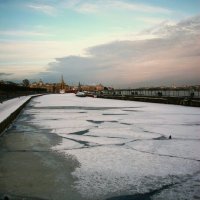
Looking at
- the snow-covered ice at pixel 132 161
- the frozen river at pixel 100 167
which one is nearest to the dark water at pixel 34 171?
the frozen river at pixel 100 167

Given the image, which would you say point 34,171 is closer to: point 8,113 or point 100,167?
point 100,167

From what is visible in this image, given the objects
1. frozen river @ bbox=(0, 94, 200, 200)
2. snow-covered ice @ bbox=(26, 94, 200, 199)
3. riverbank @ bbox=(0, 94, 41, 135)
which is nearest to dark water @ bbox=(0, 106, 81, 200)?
frozen river @ bbox=(0, 94, 200, 200)

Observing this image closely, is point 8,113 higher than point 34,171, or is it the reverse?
point 8,113

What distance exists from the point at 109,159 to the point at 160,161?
3.11 feet

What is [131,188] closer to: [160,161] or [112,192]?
[112,192]

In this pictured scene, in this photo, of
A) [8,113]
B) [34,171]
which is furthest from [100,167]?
[8,113]

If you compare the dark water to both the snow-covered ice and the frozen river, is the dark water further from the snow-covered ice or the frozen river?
the snow-covered ice

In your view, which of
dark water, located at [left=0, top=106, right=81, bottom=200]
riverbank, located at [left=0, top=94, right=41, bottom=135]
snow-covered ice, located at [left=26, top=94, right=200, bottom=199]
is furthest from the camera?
riverbank, located at [left=0, top=94, right=41, bottom=135]

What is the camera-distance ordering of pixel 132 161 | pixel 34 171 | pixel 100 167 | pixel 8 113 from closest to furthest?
pixel 34 171, pixel 100 167, pixel 132 161, pixel 8 113

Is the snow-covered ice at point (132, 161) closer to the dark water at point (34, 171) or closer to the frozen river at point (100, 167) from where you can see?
the frozen river at point (100, 167)

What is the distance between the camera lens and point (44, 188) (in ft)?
15.1

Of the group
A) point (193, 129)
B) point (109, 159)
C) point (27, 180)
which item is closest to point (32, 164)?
point (27, 180)

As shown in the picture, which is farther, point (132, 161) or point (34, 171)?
point (132, 161)

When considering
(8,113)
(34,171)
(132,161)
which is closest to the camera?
(34,171)
